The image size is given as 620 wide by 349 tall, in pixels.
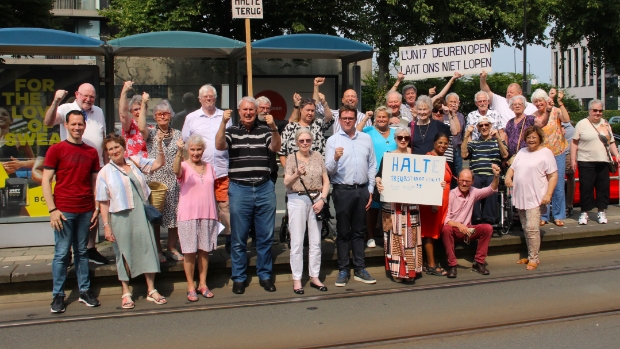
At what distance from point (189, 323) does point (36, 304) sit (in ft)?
5.93

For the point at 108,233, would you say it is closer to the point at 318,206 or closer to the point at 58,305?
the point at 58,305

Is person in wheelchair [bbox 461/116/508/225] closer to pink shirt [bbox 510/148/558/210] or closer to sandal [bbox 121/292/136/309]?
pink shirt [bbox 510/148/558/210]

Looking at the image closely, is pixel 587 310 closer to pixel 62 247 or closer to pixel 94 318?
pixel 94 318

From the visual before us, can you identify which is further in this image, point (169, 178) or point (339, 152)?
point (169, 178)

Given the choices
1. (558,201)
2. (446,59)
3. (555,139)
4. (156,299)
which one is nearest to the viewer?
(156,299)

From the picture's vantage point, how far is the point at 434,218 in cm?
808

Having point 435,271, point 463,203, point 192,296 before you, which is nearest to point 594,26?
point 463,203

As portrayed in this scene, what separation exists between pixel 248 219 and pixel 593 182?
561 centimetres

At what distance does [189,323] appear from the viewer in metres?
6.37

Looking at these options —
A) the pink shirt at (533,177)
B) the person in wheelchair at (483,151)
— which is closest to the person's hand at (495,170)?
the person in wheelchair at (483,151)

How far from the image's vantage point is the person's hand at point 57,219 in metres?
6.56

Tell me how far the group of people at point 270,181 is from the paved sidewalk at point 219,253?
0.86ft

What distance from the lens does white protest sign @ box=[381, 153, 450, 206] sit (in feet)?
25.2

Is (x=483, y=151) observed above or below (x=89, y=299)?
above
